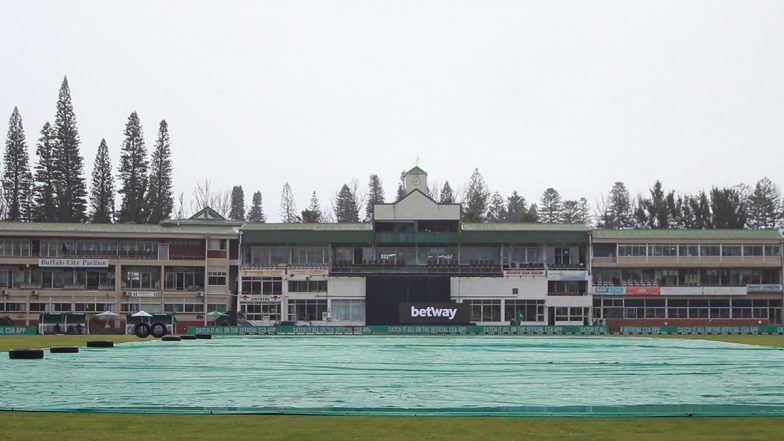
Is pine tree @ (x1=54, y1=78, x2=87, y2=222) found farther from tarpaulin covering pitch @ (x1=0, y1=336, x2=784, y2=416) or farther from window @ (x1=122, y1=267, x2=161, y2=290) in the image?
tarpaulin covering pitch @ (x1=0, y1=336, x2=784, y2=416)

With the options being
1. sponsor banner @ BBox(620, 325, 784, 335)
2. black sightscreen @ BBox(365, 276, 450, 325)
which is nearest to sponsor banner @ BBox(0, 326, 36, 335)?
black sightscreen @ BBox(365, 276, 450, 325)

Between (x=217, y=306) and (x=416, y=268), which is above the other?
(x=416, y=268)

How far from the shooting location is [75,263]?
108812mm

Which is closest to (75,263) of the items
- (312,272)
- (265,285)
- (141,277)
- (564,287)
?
(141,277)

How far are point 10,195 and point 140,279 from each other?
1727 inches

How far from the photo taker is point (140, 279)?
111062 mm

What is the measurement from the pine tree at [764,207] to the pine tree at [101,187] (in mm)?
112731

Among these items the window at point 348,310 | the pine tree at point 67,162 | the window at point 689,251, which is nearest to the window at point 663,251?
the window at point 689,251

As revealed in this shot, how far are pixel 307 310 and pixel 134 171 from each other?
170ft

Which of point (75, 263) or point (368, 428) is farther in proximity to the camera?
point (75, 263)

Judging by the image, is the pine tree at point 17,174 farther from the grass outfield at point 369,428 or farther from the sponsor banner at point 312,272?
the grass outfield at point 369,428

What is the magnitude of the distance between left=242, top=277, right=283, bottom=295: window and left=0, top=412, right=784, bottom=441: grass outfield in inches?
3487

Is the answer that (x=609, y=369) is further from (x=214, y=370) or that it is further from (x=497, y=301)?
(x=497, y=301)

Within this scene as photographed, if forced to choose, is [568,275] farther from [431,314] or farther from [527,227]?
[431,314]
